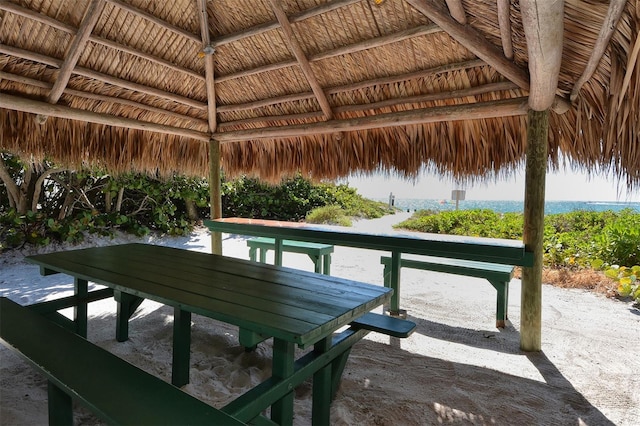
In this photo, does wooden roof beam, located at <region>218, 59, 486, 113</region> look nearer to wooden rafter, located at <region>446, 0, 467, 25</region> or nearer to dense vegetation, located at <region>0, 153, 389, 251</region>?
wooden rafter, located at <region>446, 0, 467, 25</region>

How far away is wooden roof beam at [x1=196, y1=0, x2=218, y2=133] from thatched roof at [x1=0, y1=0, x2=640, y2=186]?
0.02 meters

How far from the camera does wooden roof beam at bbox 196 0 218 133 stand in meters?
2.91

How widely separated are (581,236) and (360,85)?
5.20 meters

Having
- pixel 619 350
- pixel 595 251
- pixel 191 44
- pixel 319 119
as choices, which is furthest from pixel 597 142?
pixel 191 44

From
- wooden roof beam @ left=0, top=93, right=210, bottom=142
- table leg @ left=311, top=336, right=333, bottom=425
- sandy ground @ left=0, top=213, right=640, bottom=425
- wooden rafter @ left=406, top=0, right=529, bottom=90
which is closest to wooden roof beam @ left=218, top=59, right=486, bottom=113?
wooden rafter @ left=406, top=0, right=529, bottom=90

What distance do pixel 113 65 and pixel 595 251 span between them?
6.17 m

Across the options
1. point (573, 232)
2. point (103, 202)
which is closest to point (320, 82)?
point (103, 202)

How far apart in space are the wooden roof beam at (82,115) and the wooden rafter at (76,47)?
10 centimetres

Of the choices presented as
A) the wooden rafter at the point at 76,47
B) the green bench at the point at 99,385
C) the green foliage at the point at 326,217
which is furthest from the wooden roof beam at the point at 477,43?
the green foliage at the point at 326,217

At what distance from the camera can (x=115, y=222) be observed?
19.2 ft

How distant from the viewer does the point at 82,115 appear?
3.05 meters

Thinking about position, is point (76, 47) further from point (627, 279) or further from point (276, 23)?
point (627, 279)

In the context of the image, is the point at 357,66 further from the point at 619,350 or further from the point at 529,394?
the point at 619,350

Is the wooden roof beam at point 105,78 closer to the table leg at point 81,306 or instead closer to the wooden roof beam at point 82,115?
the wooden roof beam at point 82,115
